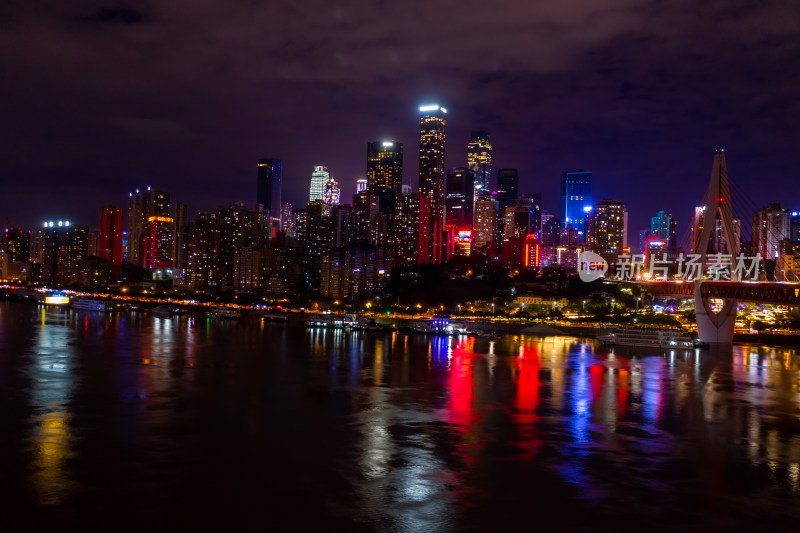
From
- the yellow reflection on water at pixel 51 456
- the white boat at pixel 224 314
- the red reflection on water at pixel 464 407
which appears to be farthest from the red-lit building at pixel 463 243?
the yellow reflection on water at pixel 51 456

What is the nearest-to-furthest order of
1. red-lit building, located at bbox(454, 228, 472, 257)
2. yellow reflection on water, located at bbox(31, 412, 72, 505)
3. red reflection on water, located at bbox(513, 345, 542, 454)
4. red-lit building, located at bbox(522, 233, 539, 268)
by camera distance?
yellow reflection on water, located at bbox(31, 412, 72, 505), red reflection on water, located at bbox(513, 345, 542, 454), red-lit building, located at bbox(522, 233, 539, 268), red-lit building, located at bbox(454, 228, 472, 257)

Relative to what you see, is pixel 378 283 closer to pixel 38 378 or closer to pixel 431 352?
pixel 431 352

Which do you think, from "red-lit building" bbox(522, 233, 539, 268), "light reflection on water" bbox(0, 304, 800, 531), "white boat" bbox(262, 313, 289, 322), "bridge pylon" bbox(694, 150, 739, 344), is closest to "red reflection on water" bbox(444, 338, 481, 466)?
"light reflection on water" bbox(0, 304, 800, 531)

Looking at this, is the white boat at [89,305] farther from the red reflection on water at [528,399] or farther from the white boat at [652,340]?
the white boat at [652,340]

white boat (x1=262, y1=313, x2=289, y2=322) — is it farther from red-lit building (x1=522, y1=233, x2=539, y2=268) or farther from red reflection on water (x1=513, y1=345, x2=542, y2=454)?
red-lit building (x1=522, y1=233, x2=539, y2=268)

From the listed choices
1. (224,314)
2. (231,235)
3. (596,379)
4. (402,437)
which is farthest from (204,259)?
(402,437)

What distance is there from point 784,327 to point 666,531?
173ft

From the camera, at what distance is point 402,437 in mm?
15492

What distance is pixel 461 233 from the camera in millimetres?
151125

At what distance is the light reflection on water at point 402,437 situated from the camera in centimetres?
1127

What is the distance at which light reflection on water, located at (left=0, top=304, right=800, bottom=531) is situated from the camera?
37.0 ft

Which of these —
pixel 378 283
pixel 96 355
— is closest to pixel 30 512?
pixel 96 355

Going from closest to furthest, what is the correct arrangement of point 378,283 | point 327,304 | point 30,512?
point 30,512 → point 327,304 → point 378,283

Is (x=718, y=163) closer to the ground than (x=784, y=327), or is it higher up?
higher up
